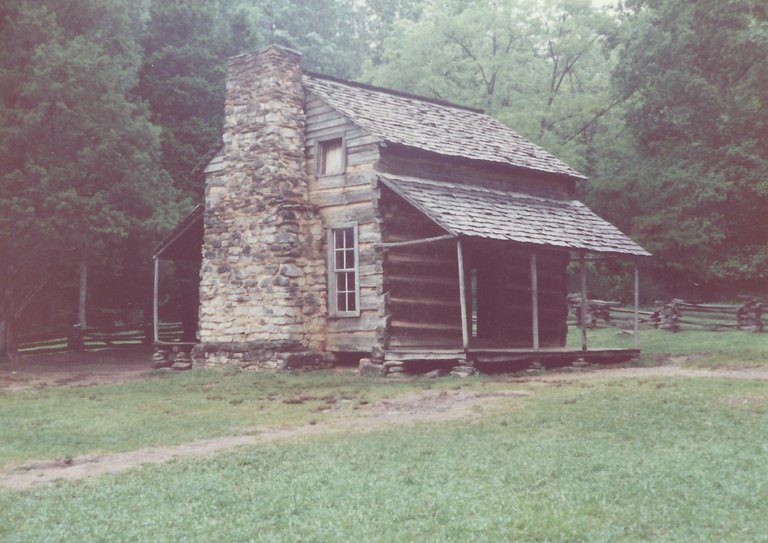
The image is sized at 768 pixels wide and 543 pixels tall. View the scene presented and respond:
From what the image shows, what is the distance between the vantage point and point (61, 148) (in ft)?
79.2

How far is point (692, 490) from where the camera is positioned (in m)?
7.55

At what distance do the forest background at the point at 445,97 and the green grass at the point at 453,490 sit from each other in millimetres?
15869

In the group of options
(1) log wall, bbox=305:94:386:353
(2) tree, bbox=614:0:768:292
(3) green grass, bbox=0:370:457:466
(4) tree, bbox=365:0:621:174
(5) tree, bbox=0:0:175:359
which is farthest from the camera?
(4) tree, bbox=365:0:621:174

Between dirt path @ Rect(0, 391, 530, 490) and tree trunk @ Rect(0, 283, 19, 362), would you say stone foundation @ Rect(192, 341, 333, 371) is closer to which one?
dirt path @ Rect(0, 391, 530, 490)

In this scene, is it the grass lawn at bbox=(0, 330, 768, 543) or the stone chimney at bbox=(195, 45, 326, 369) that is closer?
the grass lawn at bbox=(0, 330, 768, 543)

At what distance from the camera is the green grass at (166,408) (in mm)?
11320

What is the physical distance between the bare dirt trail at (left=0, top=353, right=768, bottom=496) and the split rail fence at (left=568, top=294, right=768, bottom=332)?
7.23m

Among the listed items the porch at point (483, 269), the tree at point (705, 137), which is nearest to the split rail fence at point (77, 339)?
the porch at point (483, 269)

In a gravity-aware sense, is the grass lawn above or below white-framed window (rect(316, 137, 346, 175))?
below

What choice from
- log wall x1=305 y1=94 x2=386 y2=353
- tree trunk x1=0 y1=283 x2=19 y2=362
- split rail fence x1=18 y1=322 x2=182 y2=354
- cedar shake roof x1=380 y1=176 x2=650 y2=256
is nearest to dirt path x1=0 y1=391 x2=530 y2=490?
cedar shake roof x1=380 y1=176 x2=650 y2=256

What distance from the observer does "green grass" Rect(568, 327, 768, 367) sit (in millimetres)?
19781

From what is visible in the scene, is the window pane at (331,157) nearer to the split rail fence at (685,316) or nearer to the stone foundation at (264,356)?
the stone foundation at (264,356)

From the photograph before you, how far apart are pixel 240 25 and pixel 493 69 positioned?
12.4m

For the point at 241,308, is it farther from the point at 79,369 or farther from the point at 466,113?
the point at 466,113
